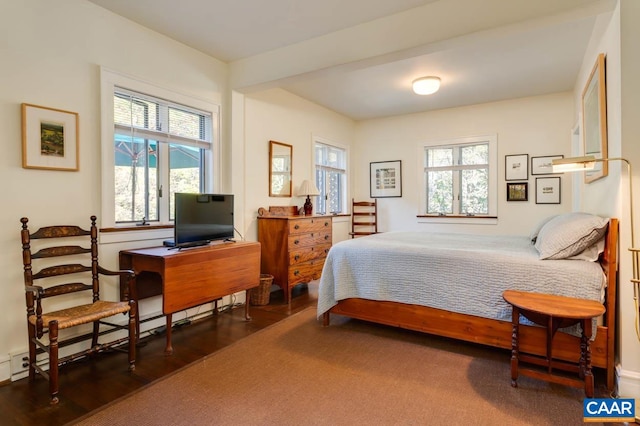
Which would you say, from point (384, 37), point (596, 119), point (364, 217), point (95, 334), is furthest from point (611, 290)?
point (364, 217)

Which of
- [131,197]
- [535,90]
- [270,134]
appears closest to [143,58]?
[131,197]

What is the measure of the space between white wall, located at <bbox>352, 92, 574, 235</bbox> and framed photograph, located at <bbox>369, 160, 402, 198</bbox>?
8 centimetres

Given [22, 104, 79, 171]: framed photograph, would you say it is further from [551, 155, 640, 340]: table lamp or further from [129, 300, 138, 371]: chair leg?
[551, 155, 640, 340]: table lamp

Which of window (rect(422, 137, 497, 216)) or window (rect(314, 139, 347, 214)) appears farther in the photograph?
window (rect(314, 139, 347, 214))

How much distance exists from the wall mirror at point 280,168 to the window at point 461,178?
237cm

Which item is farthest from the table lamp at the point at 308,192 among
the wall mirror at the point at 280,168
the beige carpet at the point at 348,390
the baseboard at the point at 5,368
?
the baseboard at the point at 5,368

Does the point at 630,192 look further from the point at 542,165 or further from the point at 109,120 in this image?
the point at 109,120

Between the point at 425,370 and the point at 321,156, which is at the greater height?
the point at 321,156

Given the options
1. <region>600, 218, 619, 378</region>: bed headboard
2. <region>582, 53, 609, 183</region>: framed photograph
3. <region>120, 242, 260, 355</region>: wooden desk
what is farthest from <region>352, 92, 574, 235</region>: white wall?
<region>120, 242, 260, 355</region>: wooden desk

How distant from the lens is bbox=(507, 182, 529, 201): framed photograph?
484cm

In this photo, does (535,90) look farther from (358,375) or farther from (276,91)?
(358,375)

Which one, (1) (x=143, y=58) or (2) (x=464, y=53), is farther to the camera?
(2) (x=464, y=53)

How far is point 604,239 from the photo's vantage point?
84.6 inches

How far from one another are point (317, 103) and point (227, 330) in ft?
11.5
